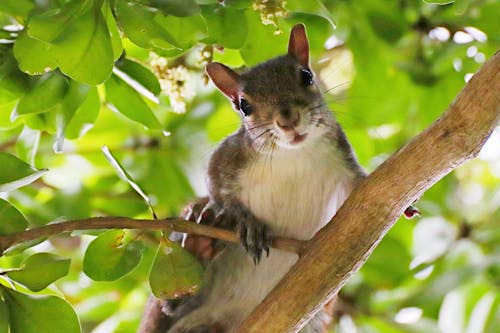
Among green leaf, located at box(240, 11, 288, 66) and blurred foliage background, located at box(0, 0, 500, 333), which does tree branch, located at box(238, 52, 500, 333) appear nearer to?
blurred foliage background, located at box(0, 0, 500, 333)

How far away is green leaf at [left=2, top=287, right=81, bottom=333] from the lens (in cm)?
94

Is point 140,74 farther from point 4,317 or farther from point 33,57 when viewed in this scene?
point 4,317

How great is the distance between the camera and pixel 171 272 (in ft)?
3.38

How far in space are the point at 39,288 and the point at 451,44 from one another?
0.80m

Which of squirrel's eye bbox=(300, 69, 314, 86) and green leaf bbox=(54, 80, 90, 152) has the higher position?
green leaf bbox=(54, 80, 90, 152)

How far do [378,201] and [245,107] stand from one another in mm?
344

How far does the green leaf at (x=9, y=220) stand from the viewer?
3.23 ft

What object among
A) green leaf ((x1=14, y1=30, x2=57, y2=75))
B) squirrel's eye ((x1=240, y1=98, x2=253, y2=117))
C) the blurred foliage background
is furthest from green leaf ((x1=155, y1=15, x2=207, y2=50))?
squirrel's eye ((x1=240, y1=98, x2=253, y2=117))

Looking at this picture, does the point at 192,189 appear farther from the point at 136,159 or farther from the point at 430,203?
the point at 430,203

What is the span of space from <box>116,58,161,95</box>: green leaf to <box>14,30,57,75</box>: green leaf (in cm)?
18

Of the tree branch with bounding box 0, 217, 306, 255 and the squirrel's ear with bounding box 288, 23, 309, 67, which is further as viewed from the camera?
the squirrel's ear with bounding box 288, 23, 309, 67

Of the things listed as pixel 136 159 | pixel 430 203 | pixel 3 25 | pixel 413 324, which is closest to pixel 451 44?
pixel 430 203

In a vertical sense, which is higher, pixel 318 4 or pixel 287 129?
pixel 318 4

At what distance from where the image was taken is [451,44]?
1.50 m
